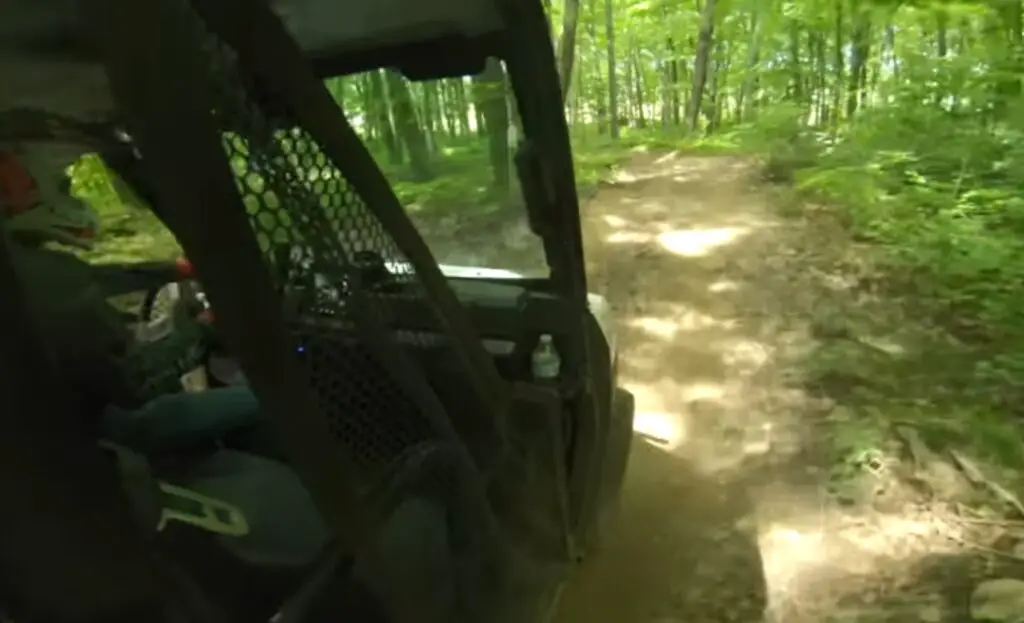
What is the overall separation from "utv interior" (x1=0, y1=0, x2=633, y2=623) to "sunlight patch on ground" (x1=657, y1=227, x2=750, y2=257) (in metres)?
5.51

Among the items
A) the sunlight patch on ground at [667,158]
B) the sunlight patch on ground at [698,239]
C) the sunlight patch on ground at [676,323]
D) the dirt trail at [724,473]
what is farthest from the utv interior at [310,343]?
the sunlight patch on ground at [667,158]

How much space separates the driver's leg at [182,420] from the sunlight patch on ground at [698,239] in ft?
22.0

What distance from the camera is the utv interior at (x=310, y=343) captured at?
107 centimetres

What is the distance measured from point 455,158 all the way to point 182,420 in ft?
5.08

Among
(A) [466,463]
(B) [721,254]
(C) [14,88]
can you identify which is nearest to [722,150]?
(B) [721,254]

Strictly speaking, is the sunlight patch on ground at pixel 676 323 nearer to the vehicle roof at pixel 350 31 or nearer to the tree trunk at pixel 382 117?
the tree trunk at pixel 382 117

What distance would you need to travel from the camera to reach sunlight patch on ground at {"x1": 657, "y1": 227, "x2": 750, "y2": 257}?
8227mm

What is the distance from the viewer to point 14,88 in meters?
1.03

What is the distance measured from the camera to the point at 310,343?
162cm

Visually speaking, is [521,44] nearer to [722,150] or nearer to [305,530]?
[305,530]

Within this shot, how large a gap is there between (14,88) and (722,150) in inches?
553

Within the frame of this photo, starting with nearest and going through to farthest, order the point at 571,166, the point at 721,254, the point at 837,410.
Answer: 1. the point at 571,166
2. the point at 837,410
3. the point at 721,254

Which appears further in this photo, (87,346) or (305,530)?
(305,530)

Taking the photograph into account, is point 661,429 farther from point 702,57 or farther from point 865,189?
point 702,57
